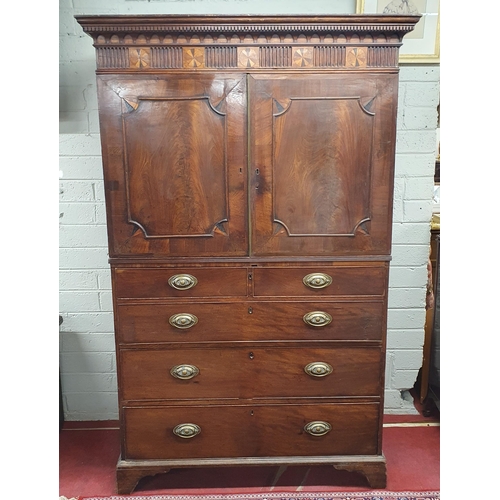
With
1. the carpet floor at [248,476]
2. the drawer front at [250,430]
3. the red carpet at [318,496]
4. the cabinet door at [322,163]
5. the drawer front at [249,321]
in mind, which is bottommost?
the red carpet at [318,496]

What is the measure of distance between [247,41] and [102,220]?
1.23 metres

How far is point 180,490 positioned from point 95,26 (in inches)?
79.6

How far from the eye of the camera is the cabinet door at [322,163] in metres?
1.74

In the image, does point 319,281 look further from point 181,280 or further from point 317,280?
point 181,280

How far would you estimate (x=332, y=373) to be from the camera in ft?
6.40

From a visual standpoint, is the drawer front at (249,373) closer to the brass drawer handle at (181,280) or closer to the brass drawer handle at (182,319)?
the brass drawer handle at (182,319)

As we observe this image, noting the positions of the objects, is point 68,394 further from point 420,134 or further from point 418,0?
point 418,0

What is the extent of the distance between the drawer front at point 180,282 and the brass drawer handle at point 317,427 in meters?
0.67

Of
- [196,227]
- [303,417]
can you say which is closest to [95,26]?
[196,227]

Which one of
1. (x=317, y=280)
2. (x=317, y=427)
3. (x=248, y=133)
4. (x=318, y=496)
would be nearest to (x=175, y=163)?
(x=248, y=133)

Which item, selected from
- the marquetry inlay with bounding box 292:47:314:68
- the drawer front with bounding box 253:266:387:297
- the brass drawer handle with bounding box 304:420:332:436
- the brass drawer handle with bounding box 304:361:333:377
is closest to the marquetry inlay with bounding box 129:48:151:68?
the marquetry inlay with bounding box 292:47:314:68

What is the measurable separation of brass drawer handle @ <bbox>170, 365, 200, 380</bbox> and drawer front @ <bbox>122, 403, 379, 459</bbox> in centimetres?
15

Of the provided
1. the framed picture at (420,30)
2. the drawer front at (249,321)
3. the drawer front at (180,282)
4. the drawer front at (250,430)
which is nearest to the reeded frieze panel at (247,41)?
the framed picture at (420,30)

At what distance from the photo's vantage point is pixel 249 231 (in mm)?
1834
